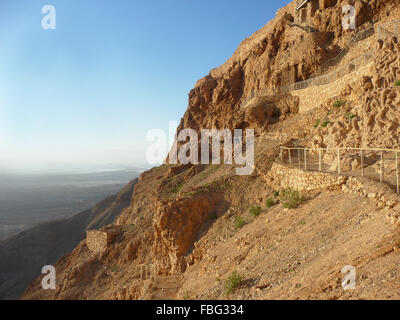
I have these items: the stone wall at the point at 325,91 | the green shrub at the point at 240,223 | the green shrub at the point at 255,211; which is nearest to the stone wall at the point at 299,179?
the green shrub at the point at 255,211

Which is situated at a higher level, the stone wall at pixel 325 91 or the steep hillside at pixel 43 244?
the stone wall at pixel 325 91

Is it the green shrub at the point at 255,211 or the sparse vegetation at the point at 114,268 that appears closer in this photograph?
the green shrub at the point at 255,211

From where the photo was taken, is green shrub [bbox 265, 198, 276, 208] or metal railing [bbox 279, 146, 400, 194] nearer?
metal railing [bbox 279, 146, 400, 194]

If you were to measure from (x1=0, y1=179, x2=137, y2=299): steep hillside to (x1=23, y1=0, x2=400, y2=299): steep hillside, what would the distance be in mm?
15057

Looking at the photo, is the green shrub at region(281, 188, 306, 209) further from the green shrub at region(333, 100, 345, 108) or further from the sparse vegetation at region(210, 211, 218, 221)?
the green shrub at region(333, 100, 345, 108)

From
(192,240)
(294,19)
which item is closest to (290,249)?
(192,240)

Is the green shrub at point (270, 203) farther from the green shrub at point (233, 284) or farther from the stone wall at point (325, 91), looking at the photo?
the stone wall at point (325, 91)

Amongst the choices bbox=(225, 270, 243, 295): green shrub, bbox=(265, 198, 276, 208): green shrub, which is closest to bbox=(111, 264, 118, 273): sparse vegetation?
bbox=(265, 198, 276, 208): green shrub

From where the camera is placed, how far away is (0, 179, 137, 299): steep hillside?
3588 cm

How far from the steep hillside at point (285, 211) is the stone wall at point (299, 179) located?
46 millimetres

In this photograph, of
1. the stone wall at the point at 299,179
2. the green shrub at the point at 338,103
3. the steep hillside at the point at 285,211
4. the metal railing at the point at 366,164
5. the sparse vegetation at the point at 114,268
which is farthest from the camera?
the sparse vegetation at the point at 114,268

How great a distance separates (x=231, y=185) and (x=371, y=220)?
26.9 ft

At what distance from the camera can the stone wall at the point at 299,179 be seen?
8.72 metres
